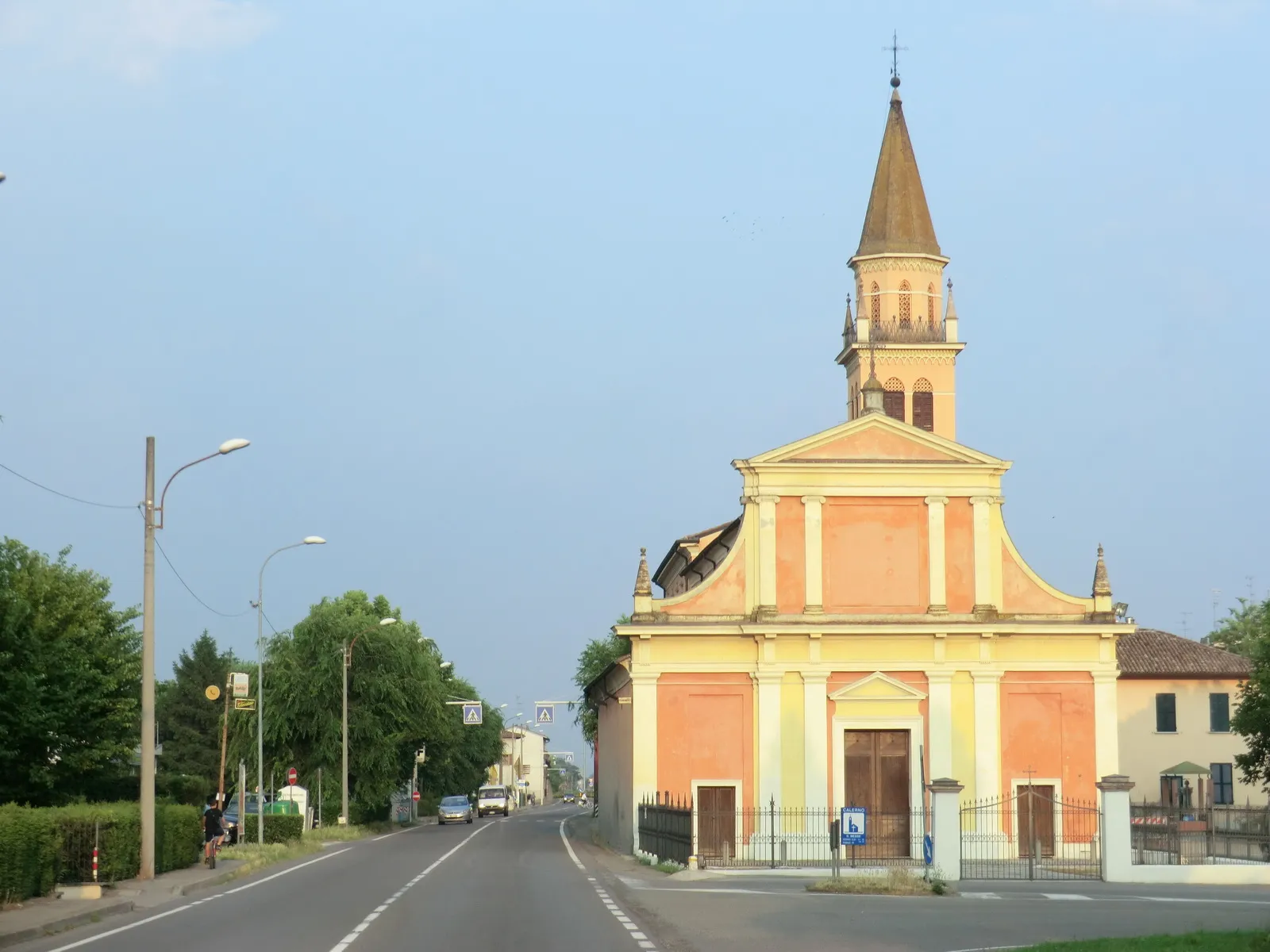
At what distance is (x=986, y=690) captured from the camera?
43.4 meters

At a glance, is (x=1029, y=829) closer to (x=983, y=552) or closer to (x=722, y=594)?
(x=983, y=552)

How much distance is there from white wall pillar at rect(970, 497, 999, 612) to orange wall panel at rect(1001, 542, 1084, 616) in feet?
1.74

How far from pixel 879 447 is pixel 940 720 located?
25.0 feet

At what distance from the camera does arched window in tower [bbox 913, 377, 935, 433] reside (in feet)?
202

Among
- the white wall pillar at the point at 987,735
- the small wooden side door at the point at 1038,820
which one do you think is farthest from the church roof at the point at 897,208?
the small wooden side door at the point at 1038,820

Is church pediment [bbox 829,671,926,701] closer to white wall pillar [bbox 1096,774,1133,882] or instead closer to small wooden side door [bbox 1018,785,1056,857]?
small wooden side door [bbox 1018,785,1056,857]

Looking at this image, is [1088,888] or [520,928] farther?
[1088,888]

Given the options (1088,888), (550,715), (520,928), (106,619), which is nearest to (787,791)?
(1088,888)

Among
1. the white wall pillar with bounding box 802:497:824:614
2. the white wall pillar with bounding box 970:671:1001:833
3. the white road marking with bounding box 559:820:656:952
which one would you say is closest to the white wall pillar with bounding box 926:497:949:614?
the white wall pillar with bounding box 970:671:1001:833

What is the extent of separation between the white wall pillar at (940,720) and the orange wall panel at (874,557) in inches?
78.3

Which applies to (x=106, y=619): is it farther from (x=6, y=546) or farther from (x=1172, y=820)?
(x=1172, y=820)

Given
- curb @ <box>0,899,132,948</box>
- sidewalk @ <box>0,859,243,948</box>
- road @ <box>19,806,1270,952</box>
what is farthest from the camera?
sidewalk @ <box>0,859,243,948</box>

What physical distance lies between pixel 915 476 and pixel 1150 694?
2225cm

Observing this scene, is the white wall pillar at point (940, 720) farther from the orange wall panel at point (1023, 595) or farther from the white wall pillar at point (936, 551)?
the orange wall panel at point (1023, 595)
